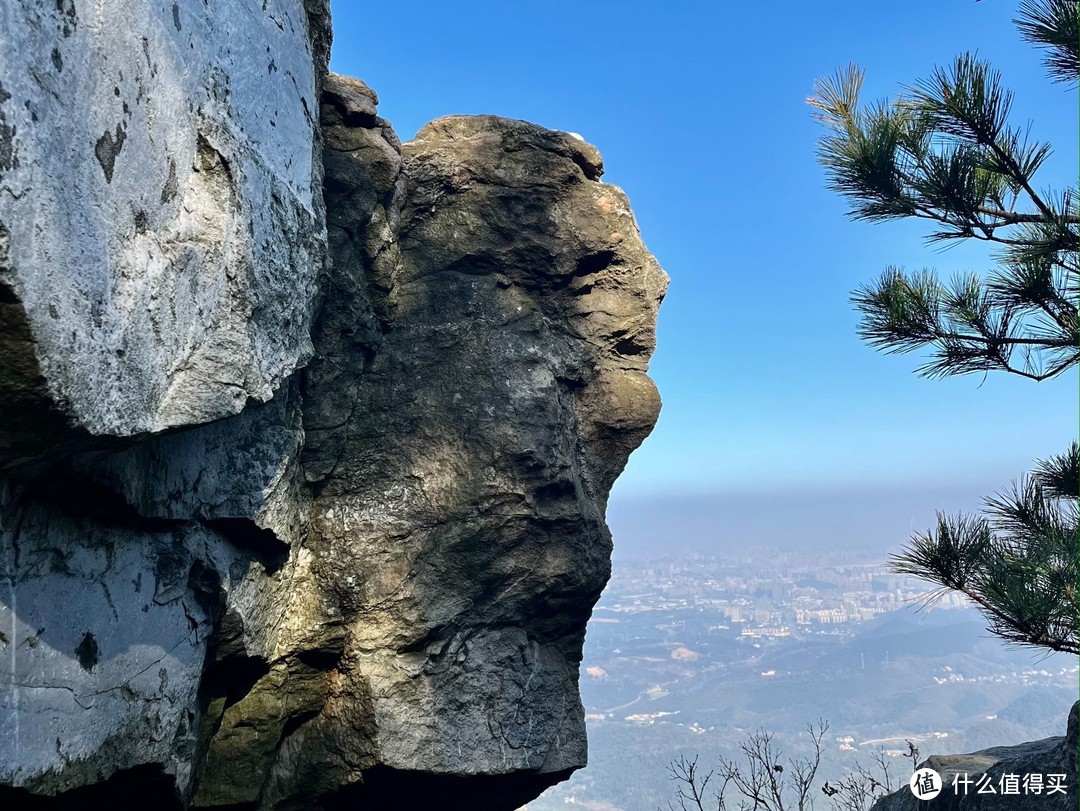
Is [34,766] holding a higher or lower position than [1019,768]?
higher

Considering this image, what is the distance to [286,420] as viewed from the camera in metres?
4.29

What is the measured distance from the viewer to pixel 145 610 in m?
3.41

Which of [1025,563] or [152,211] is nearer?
[152,211]

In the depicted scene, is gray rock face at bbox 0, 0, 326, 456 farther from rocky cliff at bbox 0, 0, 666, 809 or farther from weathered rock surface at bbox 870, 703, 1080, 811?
weathered rock surface at bbox 870, 703, 1080, 811

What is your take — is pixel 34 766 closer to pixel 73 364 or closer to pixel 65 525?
pixel 65 525

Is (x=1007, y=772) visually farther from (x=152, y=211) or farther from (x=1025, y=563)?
(x=152, y=211)

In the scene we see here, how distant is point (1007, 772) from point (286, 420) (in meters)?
4.29

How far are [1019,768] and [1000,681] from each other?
76.6m

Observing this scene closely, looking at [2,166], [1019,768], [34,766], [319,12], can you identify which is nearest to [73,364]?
[2,166]

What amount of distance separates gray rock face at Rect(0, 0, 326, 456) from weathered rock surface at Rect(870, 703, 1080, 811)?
14.0 ft

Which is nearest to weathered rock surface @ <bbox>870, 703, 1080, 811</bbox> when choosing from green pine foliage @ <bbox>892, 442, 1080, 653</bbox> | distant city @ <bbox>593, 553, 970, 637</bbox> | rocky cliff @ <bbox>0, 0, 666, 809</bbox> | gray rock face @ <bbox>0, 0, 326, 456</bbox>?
green pine foliage @ <bbox>892, 442, 1080, 653</bbox>

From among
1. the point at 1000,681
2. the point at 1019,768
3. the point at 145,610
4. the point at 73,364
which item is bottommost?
the point at 1000,681

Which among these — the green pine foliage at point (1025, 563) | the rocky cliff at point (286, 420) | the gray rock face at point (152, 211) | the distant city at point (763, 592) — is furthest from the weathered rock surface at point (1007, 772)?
the distant city at point (763, 592)

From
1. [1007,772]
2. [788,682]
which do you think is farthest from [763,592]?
[1007,772]
